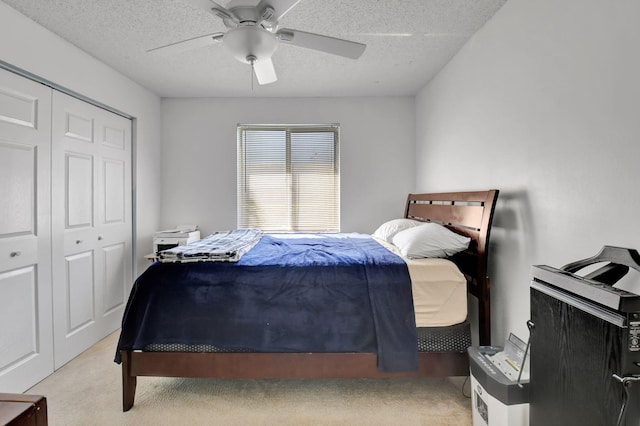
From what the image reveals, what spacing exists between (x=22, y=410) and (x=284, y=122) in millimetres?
3381

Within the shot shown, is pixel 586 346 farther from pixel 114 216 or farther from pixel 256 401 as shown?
pixel 114 216

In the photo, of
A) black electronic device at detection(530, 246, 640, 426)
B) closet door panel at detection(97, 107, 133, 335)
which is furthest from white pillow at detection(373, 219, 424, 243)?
closet door panel at detection(97, 107, 133, 335)

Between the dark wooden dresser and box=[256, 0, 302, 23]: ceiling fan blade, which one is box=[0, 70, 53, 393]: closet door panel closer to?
the dark wooden dresser

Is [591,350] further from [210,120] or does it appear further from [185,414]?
[210,120]

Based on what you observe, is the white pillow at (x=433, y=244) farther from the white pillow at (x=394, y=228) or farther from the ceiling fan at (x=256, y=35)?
the ceiling fan at (x=256, y=35)

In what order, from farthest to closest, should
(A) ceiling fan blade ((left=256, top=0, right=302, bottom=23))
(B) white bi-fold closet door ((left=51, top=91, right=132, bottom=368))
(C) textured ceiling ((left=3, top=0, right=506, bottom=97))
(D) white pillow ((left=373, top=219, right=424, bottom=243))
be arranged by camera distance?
1. (D) white pillow ((left=373, top=219, right=424, bottom=243))
2. (B) white bi-fold closet door ((left=51, top=91, right=132, bottom=368))
3. (C) textured ceiling ((left=3, top=0, right=506, bottom=97))
4. (A) ceiling fan blade ((left=256, top=0, right=302, bottom=23))

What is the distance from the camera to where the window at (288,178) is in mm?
3838

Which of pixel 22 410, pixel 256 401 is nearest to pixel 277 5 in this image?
pixel 22 410

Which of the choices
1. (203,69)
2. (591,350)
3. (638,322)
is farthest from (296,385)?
(203,69)

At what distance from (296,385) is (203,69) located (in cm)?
296

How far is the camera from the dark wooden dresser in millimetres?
933

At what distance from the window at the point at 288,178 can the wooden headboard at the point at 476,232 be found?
1.55m

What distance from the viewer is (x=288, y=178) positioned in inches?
152

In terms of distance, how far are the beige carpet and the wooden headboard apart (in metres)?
0.56
